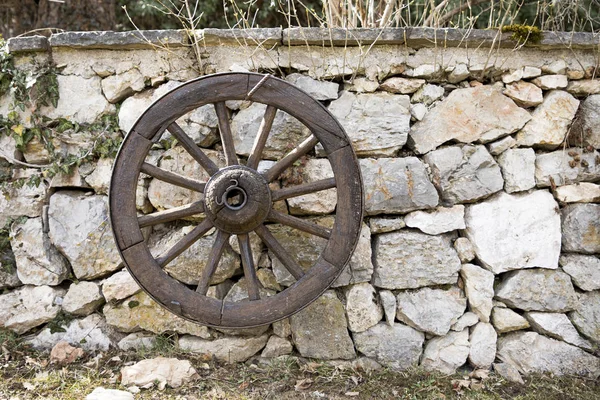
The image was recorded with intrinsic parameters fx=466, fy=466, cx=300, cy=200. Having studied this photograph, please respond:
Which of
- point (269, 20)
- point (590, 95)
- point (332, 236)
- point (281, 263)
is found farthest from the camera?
point (269, 20)

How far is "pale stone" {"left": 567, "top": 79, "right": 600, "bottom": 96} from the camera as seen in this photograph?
264 centimetres

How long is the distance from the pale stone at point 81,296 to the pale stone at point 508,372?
2.24 metres

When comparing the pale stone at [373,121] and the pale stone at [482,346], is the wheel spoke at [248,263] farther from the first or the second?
the pale stone at [482,346]

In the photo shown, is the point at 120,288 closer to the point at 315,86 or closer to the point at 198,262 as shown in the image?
the point at 198,262

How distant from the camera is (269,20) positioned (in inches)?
191

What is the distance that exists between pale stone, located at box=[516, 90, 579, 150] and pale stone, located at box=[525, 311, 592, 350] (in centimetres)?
96

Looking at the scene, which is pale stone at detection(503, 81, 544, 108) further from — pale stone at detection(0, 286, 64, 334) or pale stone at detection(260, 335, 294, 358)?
pale stone at detection(0, 286, 64, 334)

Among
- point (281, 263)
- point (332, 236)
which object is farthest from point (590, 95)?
point (281, 263)

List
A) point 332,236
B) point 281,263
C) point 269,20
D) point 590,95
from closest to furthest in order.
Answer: point 332,236
point 281,263
point 590,95
point 269,20

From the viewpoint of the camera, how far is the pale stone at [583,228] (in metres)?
2.59

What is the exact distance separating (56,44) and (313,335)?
209 centimetres

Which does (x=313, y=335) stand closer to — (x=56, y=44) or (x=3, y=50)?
(x=56, y=44)

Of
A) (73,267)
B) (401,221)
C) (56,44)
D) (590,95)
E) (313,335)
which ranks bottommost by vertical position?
(313,335)

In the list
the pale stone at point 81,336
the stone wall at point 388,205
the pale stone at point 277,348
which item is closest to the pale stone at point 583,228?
the stone wall at point 388,205
